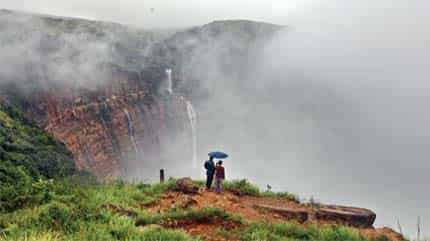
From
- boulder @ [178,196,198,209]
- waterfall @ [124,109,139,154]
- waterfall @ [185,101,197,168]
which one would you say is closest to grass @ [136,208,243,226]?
boulder @ [178,196,198,209]

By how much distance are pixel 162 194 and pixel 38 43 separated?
205 feet

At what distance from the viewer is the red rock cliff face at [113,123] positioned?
200 ft

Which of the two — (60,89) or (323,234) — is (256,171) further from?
(323,234)

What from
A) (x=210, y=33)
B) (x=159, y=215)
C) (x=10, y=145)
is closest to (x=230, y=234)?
(x=159, y=215)

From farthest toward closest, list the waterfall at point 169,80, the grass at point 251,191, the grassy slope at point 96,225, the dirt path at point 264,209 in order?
the waterfall at point 169,80, the grass at point 251,191, the dirt path at point 264,209, the grassy slope at point 96,225

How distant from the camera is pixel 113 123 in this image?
238 ft

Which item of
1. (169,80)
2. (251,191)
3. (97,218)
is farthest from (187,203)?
(169,80)

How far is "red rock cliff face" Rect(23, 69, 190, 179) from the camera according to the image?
60.8 metres

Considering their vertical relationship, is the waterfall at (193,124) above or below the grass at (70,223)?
above

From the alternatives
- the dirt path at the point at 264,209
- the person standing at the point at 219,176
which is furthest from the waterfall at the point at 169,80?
the dirt path at the point at 264,209

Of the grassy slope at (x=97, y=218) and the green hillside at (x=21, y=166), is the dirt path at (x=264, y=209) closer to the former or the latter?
the grassy slope at (x=97, y=218)

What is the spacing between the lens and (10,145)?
93.0 feet

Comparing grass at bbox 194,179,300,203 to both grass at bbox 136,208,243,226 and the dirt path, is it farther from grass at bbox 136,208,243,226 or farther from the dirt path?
grass at bbox 136,208,243,226

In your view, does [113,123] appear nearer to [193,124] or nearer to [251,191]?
[193,124]
